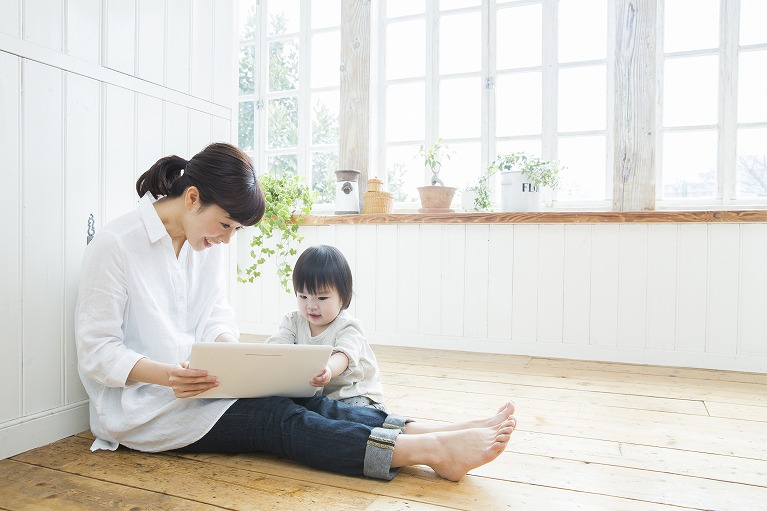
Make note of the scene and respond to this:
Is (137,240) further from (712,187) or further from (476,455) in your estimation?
(712,187)

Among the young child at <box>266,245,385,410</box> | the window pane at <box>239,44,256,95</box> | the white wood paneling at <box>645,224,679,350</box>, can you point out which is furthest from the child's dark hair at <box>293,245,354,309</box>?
the window pane at <box>239,44,256,95</box>

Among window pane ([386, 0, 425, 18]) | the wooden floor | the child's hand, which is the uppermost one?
window pane ([386, 0, 425, 18])

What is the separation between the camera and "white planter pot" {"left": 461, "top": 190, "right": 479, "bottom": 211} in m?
3.18

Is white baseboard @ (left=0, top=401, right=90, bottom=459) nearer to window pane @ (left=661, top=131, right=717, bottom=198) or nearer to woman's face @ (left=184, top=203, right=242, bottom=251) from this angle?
woman's face @ (left=184, top=203, right=242, bottom=251)

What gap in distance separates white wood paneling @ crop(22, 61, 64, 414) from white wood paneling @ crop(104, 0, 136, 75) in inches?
8.3

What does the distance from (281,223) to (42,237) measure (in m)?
1.76

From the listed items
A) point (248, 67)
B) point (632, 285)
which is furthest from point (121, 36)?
point (632, 285)

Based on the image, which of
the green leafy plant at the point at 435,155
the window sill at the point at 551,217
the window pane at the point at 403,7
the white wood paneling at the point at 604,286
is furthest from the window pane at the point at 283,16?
the white wood paneling at the point at 604,286

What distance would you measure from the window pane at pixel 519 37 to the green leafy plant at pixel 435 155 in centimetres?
55

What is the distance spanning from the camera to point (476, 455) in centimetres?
133

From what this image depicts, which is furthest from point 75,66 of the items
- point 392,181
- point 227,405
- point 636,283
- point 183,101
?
point 636,283

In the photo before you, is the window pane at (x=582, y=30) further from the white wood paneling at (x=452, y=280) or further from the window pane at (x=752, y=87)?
the white wood paneling at (x=452, y=280)

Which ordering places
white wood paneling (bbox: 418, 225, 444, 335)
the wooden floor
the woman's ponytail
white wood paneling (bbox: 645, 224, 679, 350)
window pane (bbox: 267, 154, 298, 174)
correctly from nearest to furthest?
the wooden floor, the woman's ponytail, white wood paneling (bbox: 645, 224, 679, 350), white wood paneling (bbox: 418, 225, 444, 335), window pane (bbox: 267, 154, 298, 174)

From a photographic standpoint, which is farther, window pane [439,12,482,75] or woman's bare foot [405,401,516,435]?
window pane [439,12,482,75]
